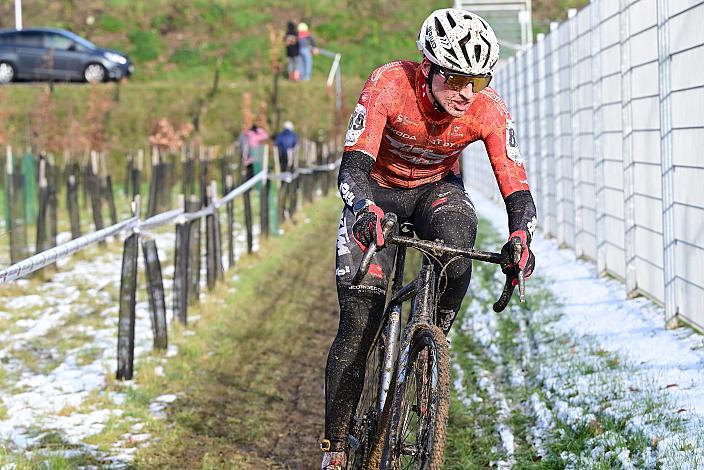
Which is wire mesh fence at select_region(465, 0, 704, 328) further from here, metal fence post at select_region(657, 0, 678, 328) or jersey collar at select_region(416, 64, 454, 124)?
jersey collar at select_region(416, 64, 454, 124)

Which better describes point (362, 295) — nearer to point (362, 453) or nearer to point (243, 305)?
point (362, 453)

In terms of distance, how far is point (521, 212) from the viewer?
4621mm

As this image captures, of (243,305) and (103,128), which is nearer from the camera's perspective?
(243,305)

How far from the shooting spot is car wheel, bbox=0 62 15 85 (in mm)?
34656

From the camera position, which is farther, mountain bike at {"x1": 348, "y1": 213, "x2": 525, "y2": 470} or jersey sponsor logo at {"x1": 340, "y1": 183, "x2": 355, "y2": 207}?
jersey sponsor logo at {"x1": 340, "y1": 183, "x2": 355, "y2": 207}

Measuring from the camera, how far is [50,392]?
7742 mm

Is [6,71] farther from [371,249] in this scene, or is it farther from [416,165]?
[371,249]

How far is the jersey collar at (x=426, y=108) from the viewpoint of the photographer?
484 cm

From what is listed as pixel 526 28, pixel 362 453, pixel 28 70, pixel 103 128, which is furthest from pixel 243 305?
pixel 526 28

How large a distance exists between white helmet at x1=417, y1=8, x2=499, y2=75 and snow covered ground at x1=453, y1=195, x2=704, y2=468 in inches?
77.3

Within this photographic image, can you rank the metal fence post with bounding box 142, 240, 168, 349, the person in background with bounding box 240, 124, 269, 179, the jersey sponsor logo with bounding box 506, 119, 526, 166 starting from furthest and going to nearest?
the person in background with bounding box 240, 124, 269, 179, the metal fence post with bounding box 142, 240, 168, 349, the jersey sponsor logo with bounding box 506, 119, 526, 166

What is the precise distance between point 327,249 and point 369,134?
1192cm

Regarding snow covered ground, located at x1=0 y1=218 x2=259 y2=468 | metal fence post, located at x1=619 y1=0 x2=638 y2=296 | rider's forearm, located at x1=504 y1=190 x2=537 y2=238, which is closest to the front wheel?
rider's forearm, located at x1=504 y1=190 x2=537 y2=238

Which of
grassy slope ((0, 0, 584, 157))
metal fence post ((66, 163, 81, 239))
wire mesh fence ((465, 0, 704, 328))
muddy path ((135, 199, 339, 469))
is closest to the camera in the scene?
muddy path ((135, 199, 339, 469))
